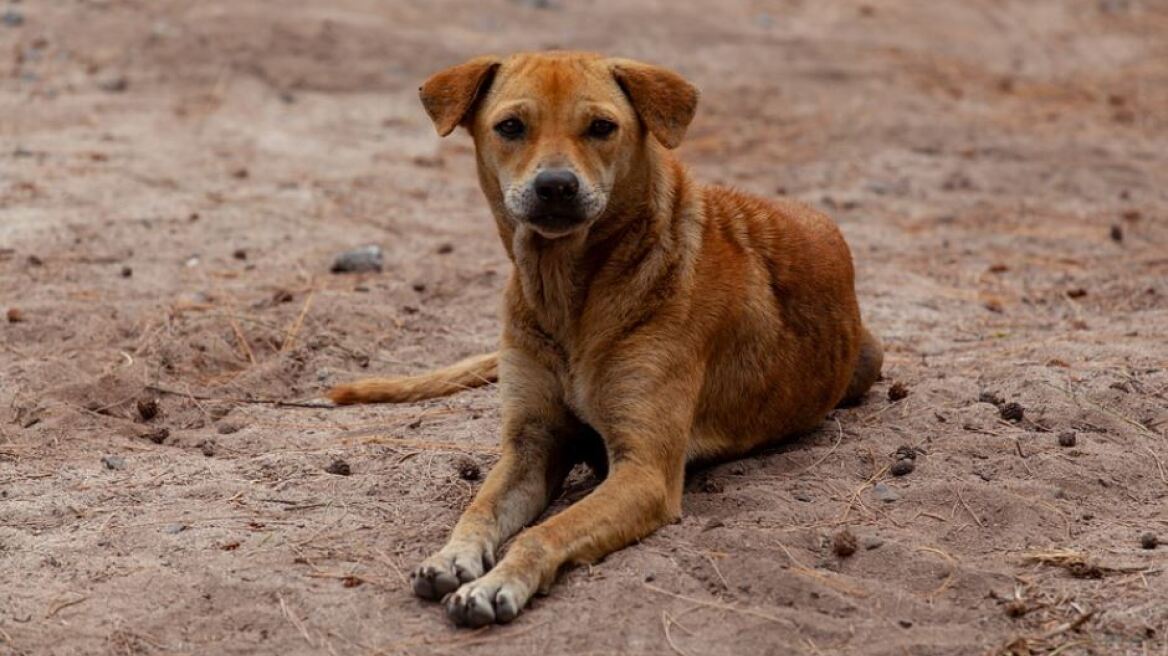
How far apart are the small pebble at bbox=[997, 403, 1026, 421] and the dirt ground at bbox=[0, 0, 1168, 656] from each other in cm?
6

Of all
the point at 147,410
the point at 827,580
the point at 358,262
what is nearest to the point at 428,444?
the point at 147,410

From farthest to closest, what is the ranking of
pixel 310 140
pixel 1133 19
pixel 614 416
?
pixel 1133 19 → pixel 310 140 → pixel 614 416

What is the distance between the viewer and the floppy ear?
548 cm

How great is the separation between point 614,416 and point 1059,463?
5.24 feet

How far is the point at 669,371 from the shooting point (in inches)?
212

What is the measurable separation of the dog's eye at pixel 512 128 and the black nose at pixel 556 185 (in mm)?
303

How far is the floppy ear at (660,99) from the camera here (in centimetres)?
548

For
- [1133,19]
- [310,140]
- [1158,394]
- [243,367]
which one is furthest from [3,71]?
[1133,19]

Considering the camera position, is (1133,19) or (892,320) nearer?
(892,320)

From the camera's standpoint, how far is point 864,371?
650 cm

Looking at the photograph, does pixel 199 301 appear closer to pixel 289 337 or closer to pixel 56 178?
pixel 289 337

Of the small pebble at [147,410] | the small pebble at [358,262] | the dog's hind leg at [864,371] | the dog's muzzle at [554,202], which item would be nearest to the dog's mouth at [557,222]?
the dog's muzzle at [554,202]

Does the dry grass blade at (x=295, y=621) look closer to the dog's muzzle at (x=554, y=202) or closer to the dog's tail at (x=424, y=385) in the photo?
the dog's muzzle at (x=554, y=202)

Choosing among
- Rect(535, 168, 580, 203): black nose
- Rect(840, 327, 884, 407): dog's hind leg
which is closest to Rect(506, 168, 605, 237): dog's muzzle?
Rect(535, 168, 580, 203): black nose
